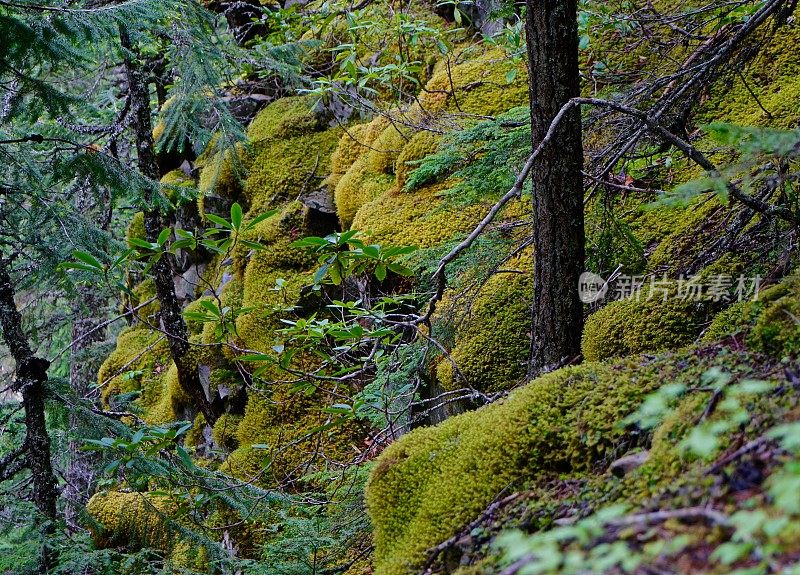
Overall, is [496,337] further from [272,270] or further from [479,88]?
[272,270]

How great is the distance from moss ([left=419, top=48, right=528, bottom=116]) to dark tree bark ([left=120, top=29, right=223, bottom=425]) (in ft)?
8.93

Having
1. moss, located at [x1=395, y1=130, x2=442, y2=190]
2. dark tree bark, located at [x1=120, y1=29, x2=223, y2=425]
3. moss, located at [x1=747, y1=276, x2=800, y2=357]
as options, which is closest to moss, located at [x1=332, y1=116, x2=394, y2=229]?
moss, located at [x1=395, y1=130, x2=442, y2=190]

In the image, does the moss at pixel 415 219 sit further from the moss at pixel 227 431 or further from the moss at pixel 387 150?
the moss at pixel 227 431

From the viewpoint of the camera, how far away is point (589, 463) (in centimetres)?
196

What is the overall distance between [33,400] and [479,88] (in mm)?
4402

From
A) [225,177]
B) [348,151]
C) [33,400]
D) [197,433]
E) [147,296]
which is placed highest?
[225,177]

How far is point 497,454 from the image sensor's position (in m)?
2.18

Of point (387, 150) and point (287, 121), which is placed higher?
point (287, 121)

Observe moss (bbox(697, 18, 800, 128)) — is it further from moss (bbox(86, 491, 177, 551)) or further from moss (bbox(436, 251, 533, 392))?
moss (bbox(86, 491, 177, 551))

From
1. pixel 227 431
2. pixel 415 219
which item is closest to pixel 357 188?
pixel 415 219

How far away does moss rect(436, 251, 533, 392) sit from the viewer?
3.96 metres

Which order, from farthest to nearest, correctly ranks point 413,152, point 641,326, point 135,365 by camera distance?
point 135,365
point 413,152
point 641,326

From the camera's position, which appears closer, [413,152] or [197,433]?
[413,152]

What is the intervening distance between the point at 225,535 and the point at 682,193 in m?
4.39
